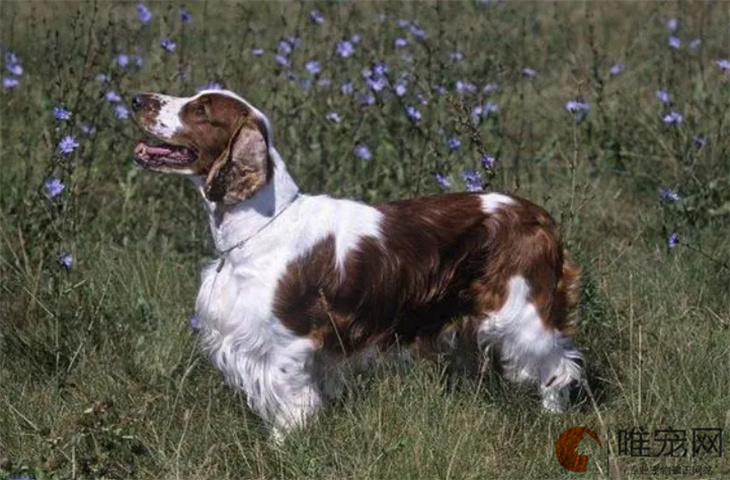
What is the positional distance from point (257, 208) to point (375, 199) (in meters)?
2.16

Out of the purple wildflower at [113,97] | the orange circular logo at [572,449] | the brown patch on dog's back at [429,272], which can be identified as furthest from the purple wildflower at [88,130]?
the orange circular logo at [572,449]

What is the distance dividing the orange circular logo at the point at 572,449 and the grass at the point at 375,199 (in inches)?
1.3

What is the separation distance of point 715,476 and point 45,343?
2.70m

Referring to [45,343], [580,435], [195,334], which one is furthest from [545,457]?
[45,343]

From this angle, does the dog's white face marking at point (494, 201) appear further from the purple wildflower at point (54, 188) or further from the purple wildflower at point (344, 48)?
the purple wildflower at point (344, 48)

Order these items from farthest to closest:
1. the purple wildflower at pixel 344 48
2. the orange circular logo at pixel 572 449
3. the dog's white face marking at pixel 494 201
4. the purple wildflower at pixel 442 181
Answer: the purple wildflower at pixel 344 48, the purple wildflower at pixel 442 181, the dog's white face marking at pixel 494 201, the orange circular logo at pixel 572 449

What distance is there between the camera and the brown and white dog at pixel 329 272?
5.42m

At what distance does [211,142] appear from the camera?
5.45m

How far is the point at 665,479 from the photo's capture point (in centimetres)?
519

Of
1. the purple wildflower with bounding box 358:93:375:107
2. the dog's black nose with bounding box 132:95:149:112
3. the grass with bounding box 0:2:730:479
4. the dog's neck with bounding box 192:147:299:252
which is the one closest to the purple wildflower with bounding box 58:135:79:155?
the grass with bounding box 0:2:730:479

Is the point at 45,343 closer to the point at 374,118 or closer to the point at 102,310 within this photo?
the point at 102,310

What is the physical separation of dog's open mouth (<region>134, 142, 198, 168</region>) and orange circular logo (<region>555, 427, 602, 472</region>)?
1697mm

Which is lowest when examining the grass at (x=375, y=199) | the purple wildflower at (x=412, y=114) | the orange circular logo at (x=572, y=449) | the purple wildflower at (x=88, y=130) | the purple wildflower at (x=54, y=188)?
the orange circular logo at (x=572, y=449)

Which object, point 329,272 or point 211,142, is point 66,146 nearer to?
point 211,142
